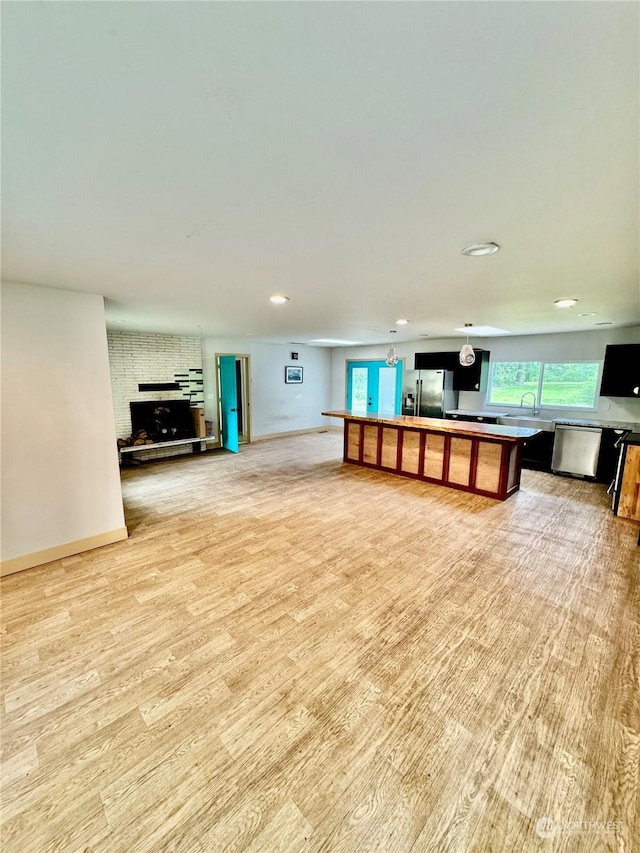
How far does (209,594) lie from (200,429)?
4.65 meters

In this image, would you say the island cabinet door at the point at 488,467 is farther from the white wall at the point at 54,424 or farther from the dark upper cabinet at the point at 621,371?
the white wall at the point at 54,424

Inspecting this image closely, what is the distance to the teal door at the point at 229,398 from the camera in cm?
676

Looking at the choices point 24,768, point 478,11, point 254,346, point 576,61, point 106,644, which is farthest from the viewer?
point 254,346

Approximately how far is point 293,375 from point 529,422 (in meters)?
5.42

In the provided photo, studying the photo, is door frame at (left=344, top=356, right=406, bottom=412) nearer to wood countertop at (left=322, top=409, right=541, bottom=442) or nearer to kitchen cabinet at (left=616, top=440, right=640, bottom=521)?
wood countertop at (left=322, top=409, right=541, bottom=442)

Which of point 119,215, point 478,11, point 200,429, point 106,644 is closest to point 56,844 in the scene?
point 106,644

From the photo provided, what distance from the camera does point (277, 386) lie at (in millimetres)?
8516

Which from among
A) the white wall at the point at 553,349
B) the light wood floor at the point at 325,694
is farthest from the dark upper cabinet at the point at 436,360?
the light wood floor at the point at 325,694

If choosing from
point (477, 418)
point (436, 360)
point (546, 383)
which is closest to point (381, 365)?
point (436, 360)

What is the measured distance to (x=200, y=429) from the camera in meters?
6.78

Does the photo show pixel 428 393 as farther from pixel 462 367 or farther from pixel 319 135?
pixel 319 135

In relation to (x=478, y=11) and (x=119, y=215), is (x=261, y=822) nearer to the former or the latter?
(x=478, y=11)

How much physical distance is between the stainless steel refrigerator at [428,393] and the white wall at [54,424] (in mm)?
5625

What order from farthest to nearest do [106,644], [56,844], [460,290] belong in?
[460,290] → [106,644] → [56,844]
